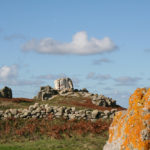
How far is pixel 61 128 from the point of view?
22.2 meters

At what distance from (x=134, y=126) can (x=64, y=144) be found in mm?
9184

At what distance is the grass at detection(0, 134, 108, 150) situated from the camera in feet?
59.1

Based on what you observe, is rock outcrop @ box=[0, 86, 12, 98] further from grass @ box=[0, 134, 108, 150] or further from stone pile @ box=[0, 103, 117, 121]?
grass @ box=[0, 134, 108, 150]

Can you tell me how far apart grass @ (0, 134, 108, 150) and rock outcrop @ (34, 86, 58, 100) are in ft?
99.4

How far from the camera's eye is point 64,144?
1884 centimetres

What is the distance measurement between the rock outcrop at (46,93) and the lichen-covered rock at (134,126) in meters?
39.5

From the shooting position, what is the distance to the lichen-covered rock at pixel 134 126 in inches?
408

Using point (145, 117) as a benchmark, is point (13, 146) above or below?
below

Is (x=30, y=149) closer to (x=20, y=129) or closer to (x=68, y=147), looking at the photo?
(x=68, y=147)

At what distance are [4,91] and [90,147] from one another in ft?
119

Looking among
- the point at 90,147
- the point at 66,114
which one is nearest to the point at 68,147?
the point at 90,147

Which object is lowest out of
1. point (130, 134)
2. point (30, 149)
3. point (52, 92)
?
point (30, 149)

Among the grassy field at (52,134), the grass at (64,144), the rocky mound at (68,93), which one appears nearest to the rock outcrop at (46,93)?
the rocky mound at (68,93)

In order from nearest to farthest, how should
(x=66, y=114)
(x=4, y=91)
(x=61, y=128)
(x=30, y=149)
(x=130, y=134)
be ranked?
(x=130, y=134) < (x=30, y=149) < (x=61, y=128) < (x=66, y=114) < (x=4, y=91)
